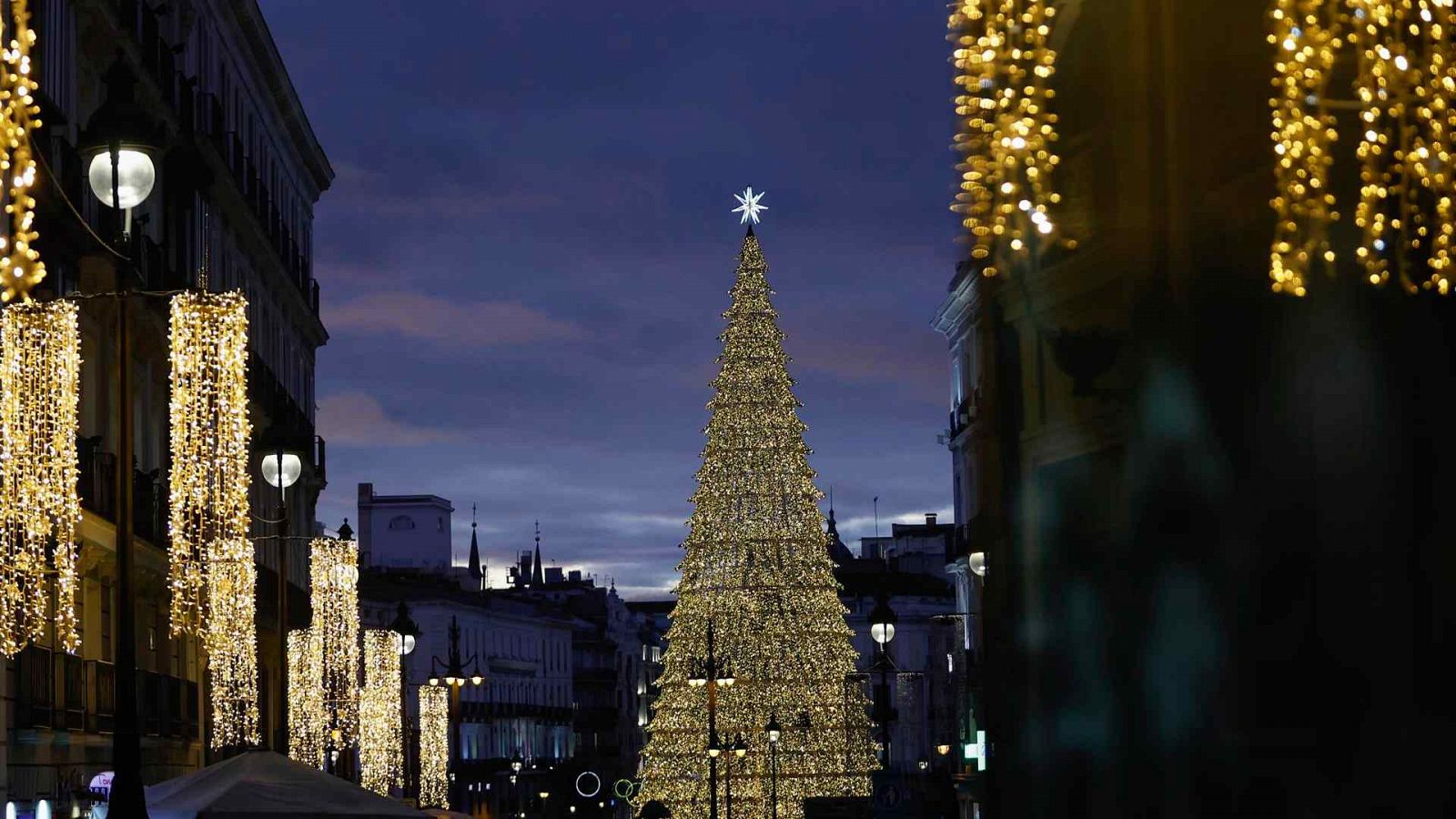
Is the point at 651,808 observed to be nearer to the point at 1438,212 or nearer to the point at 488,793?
the point at 488,793

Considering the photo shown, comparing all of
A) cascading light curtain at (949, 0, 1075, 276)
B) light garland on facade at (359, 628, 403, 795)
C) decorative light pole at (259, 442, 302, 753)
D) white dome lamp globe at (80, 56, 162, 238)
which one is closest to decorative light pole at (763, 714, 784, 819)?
light garland on facade at (359, 628, 403, 795)

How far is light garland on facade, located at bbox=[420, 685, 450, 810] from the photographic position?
184 feet

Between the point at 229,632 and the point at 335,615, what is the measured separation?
7.92 m

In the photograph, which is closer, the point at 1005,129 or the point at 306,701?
the point at 1005,129

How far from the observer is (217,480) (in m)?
26.1

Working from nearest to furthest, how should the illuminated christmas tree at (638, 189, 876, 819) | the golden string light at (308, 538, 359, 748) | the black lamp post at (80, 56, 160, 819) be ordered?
→ the black lamp post at (80, 56, 160, 819) → the golden string light at (308, 538, 359, 748) → the illuminated christmas tree at (638, 189, 876, 819)

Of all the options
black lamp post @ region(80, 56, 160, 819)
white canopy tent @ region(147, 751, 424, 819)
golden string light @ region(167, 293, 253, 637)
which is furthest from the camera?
golden string light @ region(167, 293, 253, 637)

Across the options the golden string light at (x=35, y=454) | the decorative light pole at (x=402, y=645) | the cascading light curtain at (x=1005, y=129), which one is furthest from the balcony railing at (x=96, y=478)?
the cascading light curtain at (x=1005, y=129)

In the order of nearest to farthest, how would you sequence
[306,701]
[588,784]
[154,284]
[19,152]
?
[19,152] < [154,284] < [306,701] < [588,784]

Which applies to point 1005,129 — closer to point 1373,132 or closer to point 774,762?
point 1373,132

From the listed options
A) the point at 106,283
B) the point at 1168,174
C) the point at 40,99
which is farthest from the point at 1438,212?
the point at 106,283

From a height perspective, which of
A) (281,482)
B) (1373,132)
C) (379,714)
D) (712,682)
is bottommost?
(379,714)

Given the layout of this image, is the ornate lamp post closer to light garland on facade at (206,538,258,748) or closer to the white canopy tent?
light garland on facade at (206,538,258,748)

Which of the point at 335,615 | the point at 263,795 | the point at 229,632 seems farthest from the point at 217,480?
the point at 335,615
